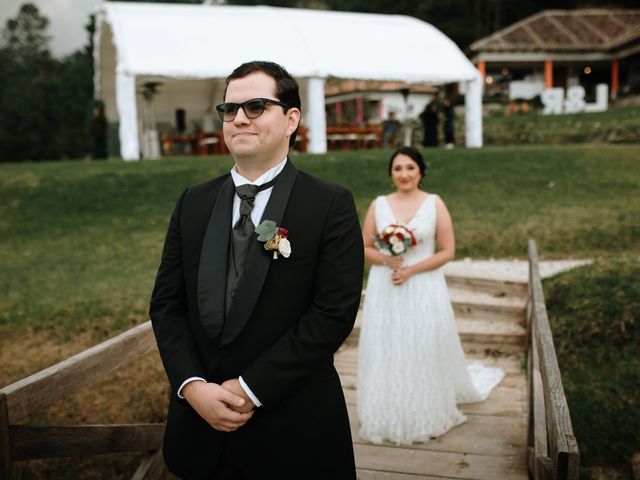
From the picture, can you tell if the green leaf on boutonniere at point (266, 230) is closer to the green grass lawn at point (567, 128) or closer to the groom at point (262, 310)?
the groom at point (262, 310)

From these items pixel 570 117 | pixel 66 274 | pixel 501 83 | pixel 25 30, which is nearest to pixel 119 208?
pixel 66 274

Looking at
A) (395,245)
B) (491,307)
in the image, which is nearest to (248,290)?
(395,245)

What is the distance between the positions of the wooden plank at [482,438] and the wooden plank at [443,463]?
77 mm

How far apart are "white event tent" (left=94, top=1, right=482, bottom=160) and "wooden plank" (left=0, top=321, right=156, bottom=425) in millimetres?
12922

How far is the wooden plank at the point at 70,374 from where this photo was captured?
123 inches

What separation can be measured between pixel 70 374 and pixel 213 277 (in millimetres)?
1629

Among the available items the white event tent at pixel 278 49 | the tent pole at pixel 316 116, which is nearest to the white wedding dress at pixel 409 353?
the white event tent at pixel 278 49

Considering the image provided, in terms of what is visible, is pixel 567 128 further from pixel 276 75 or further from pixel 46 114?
pixel 46 114

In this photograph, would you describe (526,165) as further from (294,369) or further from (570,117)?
(294,369)

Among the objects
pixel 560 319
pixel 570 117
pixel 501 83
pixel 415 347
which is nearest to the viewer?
pixel 415 347

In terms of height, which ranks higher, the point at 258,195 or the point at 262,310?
the point at 258,195

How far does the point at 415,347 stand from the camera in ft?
16.3

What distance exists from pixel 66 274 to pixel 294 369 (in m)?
7.50

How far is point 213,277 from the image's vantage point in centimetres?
237
